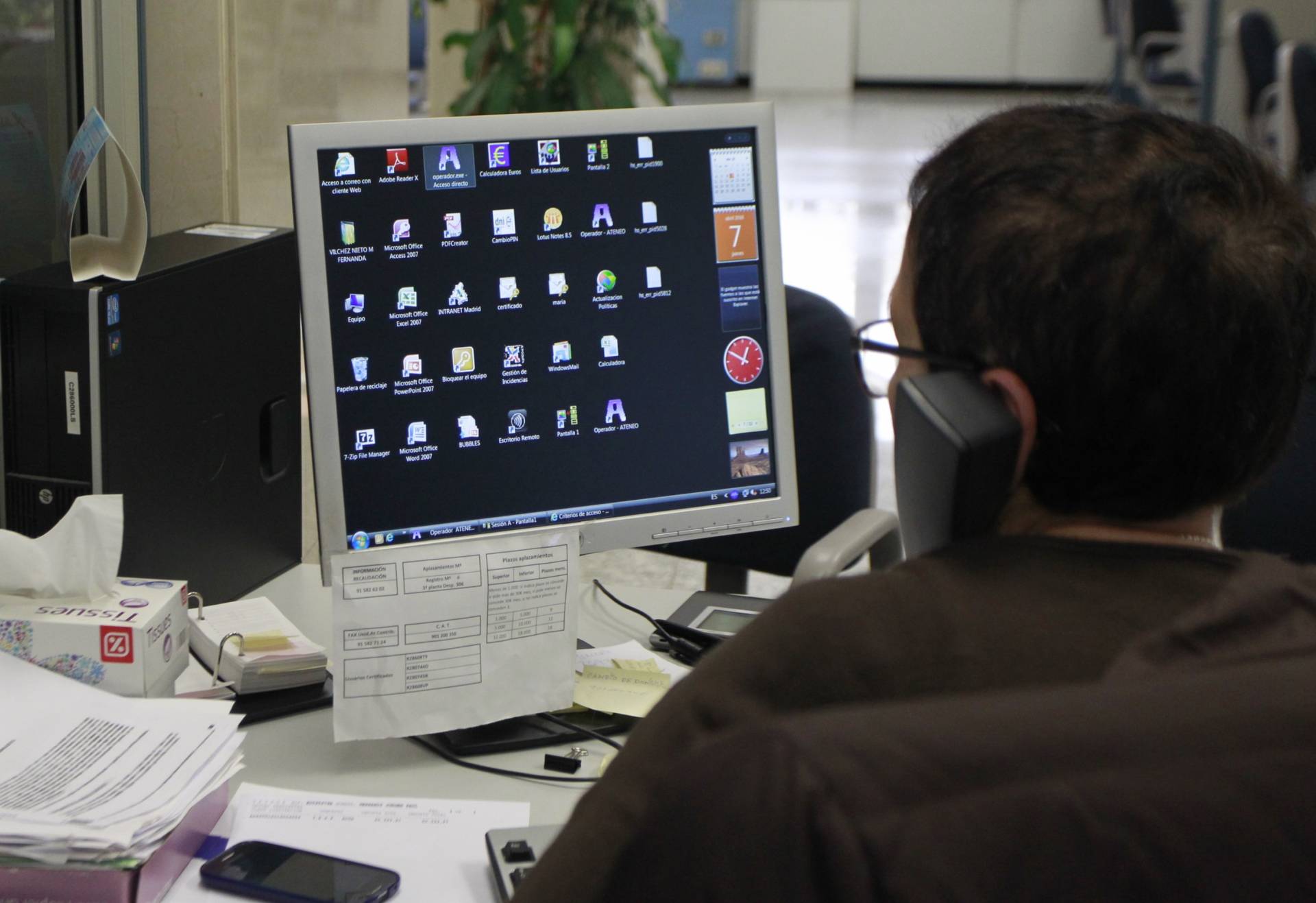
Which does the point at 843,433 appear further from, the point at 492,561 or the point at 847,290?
the point at 847,290

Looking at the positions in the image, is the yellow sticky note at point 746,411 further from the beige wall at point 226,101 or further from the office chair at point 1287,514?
the beige wall at point 226,101

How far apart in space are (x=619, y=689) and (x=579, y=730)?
8cm

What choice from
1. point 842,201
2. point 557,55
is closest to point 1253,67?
point 842,201

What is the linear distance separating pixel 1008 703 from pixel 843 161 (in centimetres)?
847

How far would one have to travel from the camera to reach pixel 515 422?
128 centimetres

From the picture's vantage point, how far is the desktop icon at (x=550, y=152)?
1265 millimetres

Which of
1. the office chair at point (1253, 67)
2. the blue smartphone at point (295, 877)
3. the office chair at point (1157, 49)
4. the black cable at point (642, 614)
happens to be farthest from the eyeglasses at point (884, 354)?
the office chair at point (1157, 49)

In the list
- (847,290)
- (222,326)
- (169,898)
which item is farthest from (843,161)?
(169,898)

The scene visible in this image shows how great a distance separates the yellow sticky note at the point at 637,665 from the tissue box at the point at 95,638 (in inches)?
17.5

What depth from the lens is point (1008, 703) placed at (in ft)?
1.66

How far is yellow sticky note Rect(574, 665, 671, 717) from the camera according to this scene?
131 centimetres

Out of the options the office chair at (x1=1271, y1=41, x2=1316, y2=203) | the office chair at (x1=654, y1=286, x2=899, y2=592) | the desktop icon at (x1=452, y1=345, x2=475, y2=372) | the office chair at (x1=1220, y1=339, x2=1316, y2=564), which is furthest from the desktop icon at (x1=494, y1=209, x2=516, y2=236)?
the office chair at (x1=1271, y1=41, x2=1316, y2=203)

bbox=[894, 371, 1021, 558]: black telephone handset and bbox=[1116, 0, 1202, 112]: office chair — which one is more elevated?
bbox=[1116, 0, 1202, 112]: office chair

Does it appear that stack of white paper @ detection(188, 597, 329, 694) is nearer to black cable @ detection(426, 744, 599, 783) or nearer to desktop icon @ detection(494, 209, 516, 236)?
black cable @ detection(426, 744, 599, 783)
